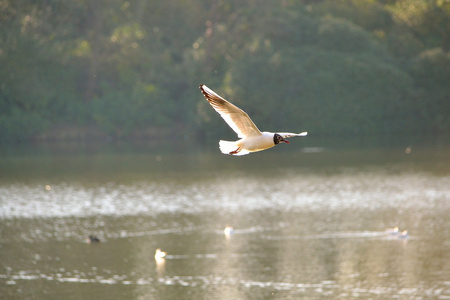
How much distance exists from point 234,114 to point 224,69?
213 ft

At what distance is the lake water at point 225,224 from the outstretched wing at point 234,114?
1434 cm

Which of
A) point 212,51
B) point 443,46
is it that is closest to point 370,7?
point 443,46

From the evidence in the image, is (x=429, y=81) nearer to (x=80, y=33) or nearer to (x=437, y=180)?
(x=437, y=180)

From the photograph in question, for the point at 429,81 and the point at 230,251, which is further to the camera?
the point at 429,81

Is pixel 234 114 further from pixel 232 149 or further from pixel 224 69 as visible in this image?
pixel 224 69

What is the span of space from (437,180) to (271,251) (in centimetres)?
1960

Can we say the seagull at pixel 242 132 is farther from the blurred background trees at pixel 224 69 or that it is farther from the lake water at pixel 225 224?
the blurred background trees at pixel 224 69

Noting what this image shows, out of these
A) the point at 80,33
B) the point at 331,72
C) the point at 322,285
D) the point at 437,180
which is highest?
the point at 80,33

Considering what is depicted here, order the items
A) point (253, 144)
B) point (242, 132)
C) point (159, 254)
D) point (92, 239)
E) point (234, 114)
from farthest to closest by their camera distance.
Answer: point (92, 239) < point (159, 254) < point (242, 132) < point (234, 114) < point (253, 144)

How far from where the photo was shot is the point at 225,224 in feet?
129

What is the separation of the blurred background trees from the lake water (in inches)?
548

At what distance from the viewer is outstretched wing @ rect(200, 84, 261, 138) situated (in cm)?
1361

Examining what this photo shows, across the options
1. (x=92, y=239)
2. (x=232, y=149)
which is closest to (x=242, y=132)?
(x=232, y=149)

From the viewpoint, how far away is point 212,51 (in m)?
78.6
